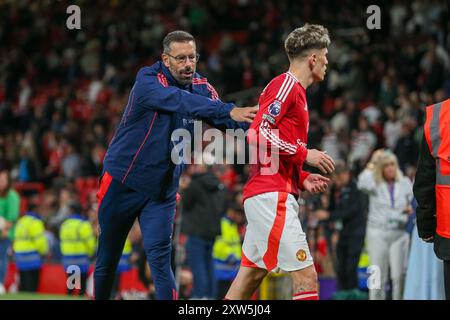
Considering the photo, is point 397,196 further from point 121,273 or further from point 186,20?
point 186,20

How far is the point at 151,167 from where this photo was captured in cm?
690

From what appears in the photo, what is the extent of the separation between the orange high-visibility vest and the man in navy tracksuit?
1.51 meters

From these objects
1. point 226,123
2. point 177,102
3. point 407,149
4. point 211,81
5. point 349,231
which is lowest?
point 349,231

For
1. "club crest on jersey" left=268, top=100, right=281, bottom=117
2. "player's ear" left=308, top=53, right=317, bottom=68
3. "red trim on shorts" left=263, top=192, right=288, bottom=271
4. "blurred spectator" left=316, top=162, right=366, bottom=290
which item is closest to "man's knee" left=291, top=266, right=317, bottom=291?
"red trim on shorts" left=263, top=192, right=288, bottom=271

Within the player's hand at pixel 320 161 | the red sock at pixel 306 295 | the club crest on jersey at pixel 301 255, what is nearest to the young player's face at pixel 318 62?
the player's hand at pixel 320 161

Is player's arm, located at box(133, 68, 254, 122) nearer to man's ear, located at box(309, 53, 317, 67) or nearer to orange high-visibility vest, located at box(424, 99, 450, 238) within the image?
man's ear, located at box(309, 53, 317, 67)

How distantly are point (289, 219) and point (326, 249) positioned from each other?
24.8ft

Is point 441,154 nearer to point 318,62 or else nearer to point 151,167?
point 318,62

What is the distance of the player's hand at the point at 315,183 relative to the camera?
6246mm

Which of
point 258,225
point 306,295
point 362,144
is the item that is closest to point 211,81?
point 362,144

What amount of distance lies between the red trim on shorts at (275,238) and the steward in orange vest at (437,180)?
3.00 ft

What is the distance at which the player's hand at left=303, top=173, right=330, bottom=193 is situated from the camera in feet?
20.5

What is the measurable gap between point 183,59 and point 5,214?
7.86 meters
